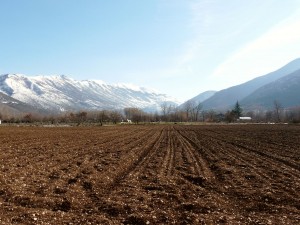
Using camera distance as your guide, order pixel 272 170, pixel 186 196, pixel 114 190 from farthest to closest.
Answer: pixel 272 170 → pixel 114 190 → pixel 186 196

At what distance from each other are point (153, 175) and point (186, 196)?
4817 millimetres

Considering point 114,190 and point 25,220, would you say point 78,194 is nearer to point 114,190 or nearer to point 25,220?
point 114,190

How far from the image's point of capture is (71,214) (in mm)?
11875

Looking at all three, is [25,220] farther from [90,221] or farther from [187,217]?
[187,217]

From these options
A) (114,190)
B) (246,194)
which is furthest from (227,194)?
(114,190)

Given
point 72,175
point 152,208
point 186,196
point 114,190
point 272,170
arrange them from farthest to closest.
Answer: point 272,170 → point 72,175 → point 114,190 → point 186,196 → point 152,208

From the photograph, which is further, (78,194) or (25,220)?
(78,194)

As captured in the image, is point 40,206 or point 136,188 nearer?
point 40,206

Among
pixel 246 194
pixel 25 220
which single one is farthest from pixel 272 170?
pixel 25 220

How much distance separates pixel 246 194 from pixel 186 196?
8.95 feet

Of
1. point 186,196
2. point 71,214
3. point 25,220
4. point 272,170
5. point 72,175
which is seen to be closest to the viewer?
point 25,220

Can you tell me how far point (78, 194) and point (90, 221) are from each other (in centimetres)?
375

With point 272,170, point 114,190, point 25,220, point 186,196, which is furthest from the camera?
point 272,170

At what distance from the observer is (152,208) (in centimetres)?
1268
